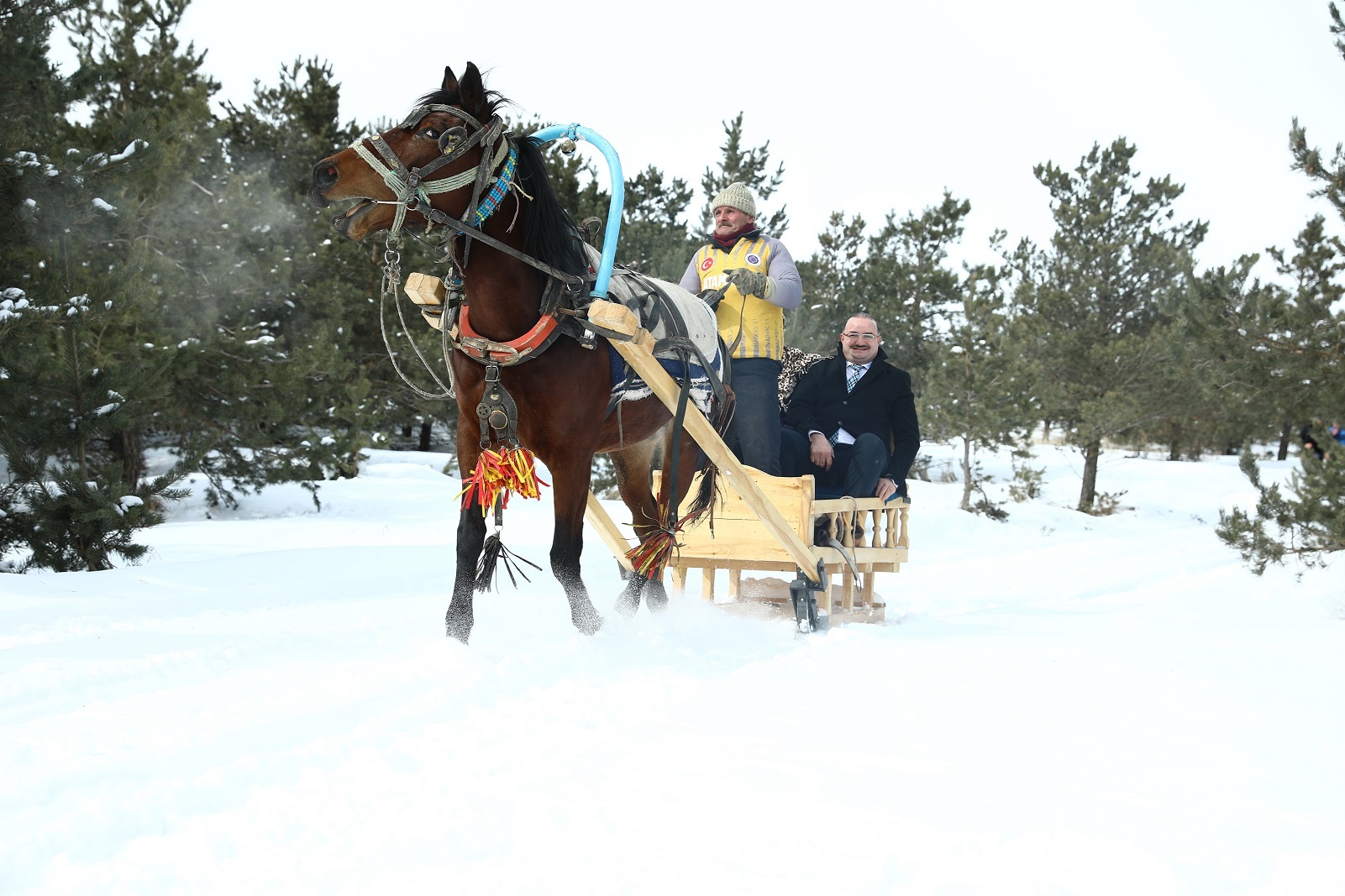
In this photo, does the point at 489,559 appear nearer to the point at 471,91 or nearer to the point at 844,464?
the point at 471,91

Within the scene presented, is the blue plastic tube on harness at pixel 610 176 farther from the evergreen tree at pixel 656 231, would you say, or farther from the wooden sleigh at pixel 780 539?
the evergreen tree at pixel 656 231

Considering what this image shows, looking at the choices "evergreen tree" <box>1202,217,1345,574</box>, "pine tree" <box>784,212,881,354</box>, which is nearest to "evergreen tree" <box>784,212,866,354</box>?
"pine tree" <box>784,212,881,354</box>

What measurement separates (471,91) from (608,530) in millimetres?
2424

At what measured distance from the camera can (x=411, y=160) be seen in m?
3.35

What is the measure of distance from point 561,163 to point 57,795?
16.1 meters

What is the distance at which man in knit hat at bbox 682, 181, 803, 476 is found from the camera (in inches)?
208

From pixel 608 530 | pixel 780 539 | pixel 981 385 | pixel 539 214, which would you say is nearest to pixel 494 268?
pixel 539 214

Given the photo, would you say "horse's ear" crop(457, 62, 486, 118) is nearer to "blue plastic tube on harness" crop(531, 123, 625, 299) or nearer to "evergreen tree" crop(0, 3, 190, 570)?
"blue plastic tube on harness" crop(531, 123, 625, 299)

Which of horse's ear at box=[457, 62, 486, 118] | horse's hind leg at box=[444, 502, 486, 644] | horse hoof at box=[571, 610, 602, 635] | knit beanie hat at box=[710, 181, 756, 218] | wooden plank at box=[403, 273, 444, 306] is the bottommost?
horse hoof at box=[571, 610, 602, 635]

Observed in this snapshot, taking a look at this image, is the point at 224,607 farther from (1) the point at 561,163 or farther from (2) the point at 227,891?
(1) the point at 561,163

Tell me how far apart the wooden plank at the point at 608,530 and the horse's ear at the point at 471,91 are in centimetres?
199

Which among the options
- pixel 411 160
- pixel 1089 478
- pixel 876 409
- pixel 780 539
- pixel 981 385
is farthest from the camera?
pixel 1089 478

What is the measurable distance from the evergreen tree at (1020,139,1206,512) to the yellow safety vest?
574 inches

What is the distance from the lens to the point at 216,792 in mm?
2062
